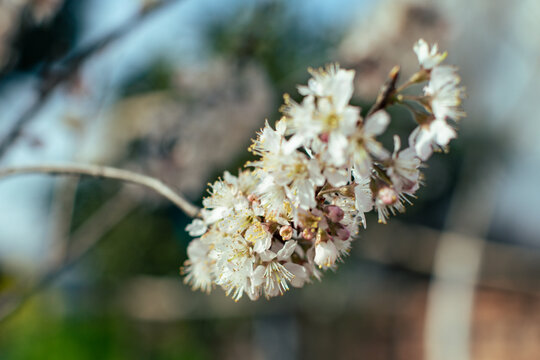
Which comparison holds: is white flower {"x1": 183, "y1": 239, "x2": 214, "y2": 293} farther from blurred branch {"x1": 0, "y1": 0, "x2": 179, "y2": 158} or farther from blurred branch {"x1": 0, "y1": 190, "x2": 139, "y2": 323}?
Result: blurred branch {"x1": 0, "y1": 190, "x2": 139, "y2": 323}

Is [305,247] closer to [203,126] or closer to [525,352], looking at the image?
[203,126]

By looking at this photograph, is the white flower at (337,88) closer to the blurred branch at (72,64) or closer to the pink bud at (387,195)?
the pink bud at (387,195)

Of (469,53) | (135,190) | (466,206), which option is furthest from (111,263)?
(469,53)

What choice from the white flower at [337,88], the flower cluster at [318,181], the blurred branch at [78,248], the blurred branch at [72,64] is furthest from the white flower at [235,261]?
the blurred branch at [78,248]

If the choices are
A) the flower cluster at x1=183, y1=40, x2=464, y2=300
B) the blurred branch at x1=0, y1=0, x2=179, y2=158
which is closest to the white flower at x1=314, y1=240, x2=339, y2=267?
the flower cluster at x1=183, y1=40, x2=464, y2=300

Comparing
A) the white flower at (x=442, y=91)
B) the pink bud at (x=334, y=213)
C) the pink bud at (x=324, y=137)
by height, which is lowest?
the pink bud at (x=334, y=213)

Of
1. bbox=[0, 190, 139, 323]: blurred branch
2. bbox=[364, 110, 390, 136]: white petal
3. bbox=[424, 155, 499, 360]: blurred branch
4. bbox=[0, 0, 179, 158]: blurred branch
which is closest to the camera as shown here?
bbox=[364, 110, 390, 136]: white petal

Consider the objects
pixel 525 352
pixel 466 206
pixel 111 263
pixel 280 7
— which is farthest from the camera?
pixel 111 263
